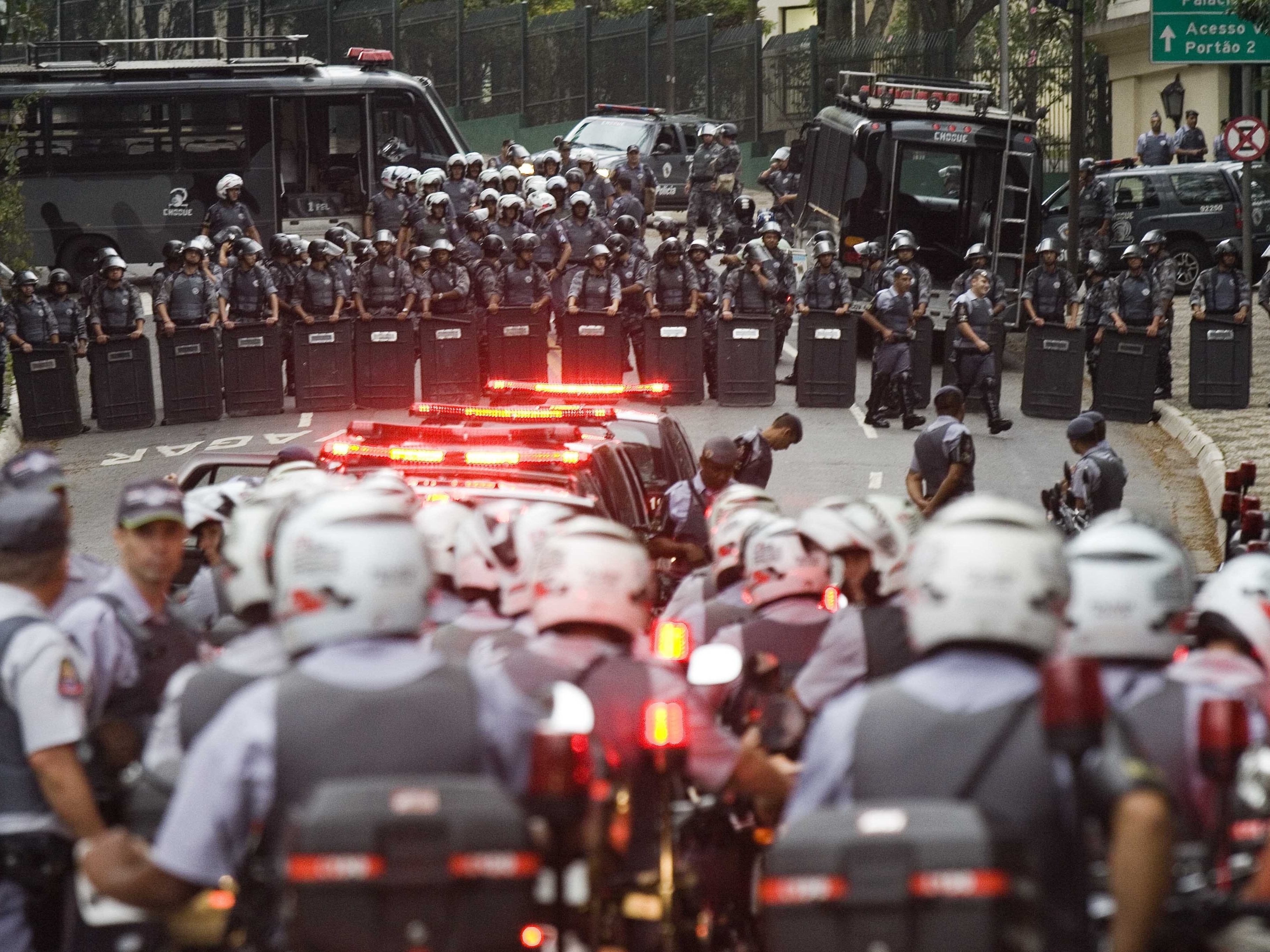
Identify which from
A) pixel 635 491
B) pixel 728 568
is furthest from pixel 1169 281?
pixel 728 568

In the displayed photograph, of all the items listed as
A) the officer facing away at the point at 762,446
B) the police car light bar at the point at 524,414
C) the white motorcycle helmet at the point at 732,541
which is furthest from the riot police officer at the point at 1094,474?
the white motorcycle helmet at the point at 732,541

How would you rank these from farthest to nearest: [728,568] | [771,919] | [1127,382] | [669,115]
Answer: [669,115]
[1127,382]
[728,568]
[771,919]

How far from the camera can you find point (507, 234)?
83.5 ft

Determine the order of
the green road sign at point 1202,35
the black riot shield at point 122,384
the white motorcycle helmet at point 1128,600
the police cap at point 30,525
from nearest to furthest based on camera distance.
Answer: the white motorcycle helmet at point 1128,600, the police cap at point 30,525, the green road sign at point 1202,35, the black riot shield at point 122,384

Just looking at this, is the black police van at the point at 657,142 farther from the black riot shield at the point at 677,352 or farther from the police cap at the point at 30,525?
the police cap at the point at 30,525

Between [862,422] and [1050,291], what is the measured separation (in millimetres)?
2991

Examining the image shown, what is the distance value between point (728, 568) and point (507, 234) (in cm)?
1844

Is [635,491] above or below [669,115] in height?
below

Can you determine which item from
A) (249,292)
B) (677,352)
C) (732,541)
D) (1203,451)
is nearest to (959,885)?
(732,541)

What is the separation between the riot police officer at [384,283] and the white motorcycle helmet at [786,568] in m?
17.0

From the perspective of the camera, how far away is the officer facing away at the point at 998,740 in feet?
12.6

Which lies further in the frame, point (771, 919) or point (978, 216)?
point (978, 216)

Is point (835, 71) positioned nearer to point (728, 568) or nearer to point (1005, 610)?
point (728, 568)

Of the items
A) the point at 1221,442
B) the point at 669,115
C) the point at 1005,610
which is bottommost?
the point at 1221,442
